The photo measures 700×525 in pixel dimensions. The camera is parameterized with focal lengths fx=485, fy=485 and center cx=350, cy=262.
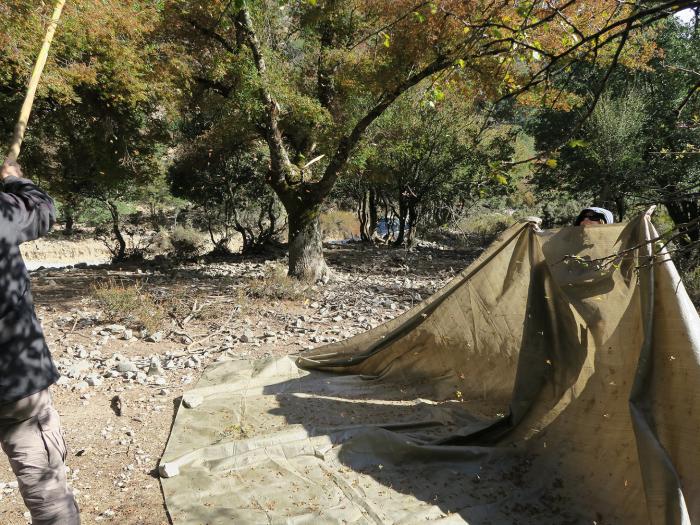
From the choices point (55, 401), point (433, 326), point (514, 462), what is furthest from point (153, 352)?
point (514, 462)

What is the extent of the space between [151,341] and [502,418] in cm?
429

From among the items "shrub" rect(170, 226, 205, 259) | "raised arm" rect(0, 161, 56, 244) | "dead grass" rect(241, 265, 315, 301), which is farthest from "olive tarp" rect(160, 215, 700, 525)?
"shrub" rect(170, 226, 205, 259)

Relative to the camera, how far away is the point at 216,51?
9.08 m

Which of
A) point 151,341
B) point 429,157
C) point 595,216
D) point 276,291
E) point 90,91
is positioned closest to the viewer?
point 595,216

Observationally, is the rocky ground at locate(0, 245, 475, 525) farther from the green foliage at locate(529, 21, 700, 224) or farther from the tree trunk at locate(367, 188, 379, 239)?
the tree trunk at locate(367, 188, 379, 239)

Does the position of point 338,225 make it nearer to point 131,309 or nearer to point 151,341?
point 131,309

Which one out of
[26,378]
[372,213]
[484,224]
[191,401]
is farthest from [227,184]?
[26,378]

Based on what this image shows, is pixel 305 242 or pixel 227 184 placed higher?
pixel 227 184

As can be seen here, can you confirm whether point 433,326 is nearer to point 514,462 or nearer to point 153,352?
point 514,462

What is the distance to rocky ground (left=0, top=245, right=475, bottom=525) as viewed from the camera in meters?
3.23

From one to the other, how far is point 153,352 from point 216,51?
6092mm

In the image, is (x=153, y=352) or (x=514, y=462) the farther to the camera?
(x=153, y=352)

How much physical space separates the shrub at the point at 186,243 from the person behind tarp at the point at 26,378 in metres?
13.2

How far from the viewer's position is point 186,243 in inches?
610
